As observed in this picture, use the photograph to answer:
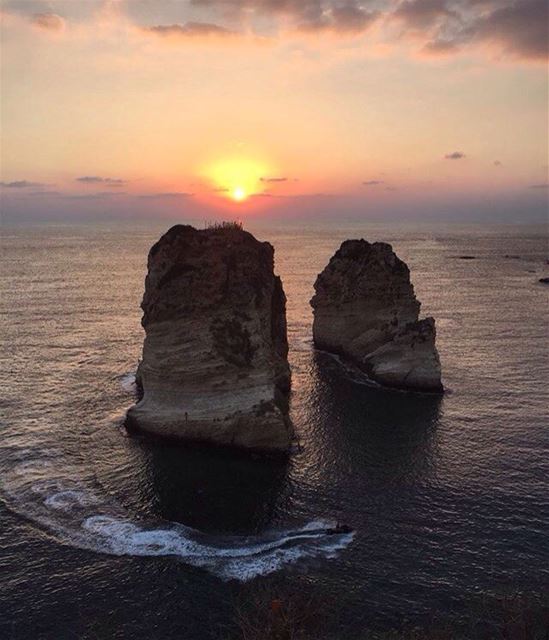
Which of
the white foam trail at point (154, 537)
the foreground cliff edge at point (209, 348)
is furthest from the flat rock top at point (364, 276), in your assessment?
the white foam trail at point (154, 537)

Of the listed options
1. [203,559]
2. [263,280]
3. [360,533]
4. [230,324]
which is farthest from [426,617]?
[263,280]

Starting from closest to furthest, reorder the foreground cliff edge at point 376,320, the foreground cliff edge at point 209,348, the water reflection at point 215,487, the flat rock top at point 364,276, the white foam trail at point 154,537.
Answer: the white foam trail at point 154,537, the water reflection at point 215,487, the foreground cliff edge at point 209,348, the foreground cliff edge at point 376,320, the flat rock top at point 364,276

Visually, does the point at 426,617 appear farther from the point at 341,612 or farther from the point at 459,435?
the point at 459,435

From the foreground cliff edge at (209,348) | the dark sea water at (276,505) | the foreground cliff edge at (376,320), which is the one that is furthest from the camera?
the foreground cliff edge at (376,320)

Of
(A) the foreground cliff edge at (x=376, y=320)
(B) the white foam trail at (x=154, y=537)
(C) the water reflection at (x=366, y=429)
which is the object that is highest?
(A) the foreground cliff edge at (x=376, y=320)

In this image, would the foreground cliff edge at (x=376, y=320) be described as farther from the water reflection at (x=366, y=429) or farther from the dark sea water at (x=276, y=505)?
the dark sea water at (x=276, y=505)
